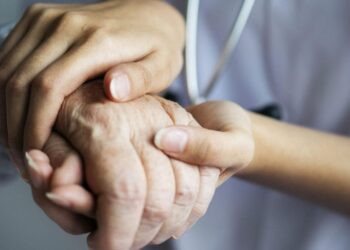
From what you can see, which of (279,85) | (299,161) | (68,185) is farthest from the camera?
(279,85)

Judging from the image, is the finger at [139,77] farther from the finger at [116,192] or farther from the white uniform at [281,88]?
the white uniform at [281,88]

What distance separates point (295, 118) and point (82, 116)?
0.36 meters

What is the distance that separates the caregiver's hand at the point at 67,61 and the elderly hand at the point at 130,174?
2 centimetres

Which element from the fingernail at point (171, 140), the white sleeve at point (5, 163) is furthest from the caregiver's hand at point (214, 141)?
the white sleeve at point (5, 163)

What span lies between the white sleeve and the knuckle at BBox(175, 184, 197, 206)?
34 cm

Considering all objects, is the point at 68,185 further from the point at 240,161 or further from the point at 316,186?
the point at 316,186

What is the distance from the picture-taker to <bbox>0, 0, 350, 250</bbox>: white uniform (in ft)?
1.98

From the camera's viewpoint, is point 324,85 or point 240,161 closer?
point 240,161

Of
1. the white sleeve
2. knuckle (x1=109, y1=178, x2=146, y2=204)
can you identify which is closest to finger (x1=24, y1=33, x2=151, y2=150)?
knuckle (x1=109, y1=178, x2=146, y2=204)

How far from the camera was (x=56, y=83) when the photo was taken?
0.40m

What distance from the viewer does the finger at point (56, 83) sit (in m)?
0.40

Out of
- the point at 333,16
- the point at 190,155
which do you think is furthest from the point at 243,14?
the point at 190,155

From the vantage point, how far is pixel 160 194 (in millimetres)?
350

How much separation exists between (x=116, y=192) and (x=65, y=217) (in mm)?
58
